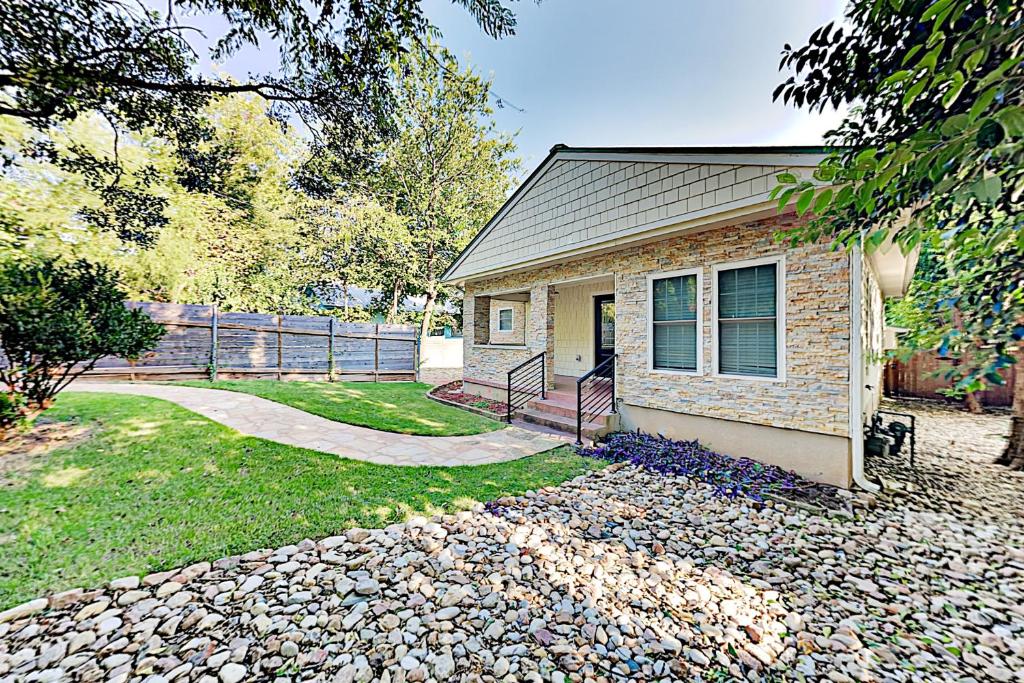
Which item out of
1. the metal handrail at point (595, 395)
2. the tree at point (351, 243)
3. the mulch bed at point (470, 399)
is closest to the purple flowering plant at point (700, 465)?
the metal handrail at point (595, 395)

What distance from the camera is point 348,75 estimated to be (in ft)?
17.6

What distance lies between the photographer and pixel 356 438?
20.1 feet

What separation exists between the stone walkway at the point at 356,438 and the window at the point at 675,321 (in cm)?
223

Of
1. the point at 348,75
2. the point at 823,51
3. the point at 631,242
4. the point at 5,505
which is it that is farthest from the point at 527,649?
the point at 348,75

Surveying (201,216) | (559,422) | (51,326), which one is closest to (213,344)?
(201,216)

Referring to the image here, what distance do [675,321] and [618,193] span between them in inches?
95.3

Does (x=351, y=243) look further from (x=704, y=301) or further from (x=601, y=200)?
(x=704, y=301)

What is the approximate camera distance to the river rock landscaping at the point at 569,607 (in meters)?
2.08

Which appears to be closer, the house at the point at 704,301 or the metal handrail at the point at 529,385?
the house at the point at 704,301

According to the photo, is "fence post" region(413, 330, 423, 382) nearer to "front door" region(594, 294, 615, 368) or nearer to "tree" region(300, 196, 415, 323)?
"tree" region(300, 196, 415, 323)

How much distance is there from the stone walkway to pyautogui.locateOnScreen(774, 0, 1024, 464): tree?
4.62 m

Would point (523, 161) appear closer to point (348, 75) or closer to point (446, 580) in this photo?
point (348, 75)

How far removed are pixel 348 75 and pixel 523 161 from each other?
16.3 m

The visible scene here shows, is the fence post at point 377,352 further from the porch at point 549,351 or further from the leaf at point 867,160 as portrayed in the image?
the leaf at point 867,160
